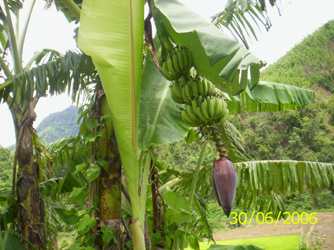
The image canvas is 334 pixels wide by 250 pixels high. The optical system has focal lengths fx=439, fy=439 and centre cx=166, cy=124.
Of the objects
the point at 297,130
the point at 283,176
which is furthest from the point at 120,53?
the point at 297,130

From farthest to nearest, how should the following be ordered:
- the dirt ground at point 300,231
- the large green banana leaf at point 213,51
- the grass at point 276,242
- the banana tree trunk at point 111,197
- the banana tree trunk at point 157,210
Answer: the dirt ground at point 300,231, the grass at point 276,242, the banana tree trunk at point 157,210, the banana tree trunk at point 111,197, the large green banana leaf at point 213,51

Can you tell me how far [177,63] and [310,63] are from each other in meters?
9.07

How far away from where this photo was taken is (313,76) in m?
9.03

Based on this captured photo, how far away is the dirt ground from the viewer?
491 centimetres

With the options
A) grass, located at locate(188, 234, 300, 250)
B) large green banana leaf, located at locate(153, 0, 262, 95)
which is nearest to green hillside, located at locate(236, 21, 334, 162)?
grass, located at locate(188, 234, 300, 250)

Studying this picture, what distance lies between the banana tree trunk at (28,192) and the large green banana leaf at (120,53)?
69 cm

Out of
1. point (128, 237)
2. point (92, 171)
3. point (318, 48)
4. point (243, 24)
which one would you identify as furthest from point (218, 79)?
point (318, 48)

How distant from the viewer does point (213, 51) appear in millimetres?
790

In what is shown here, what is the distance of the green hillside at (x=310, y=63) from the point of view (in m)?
8.95

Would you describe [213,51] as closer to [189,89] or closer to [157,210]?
[189,89]

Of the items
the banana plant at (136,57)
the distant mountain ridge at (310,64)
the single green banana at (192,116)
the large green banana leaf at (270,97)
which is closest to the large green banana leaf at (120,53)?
the banana plant at (136,57)

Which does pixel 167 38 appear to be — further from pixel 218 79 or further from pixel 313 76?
pixel 313 76

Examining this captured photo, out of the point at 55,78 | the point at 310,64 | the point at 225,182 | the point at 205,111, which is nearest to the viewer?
the point at 225,182

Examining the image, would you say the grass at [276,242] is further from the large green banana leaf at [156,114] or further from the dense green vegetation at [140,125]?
the large green banana leaf at [156,114]
